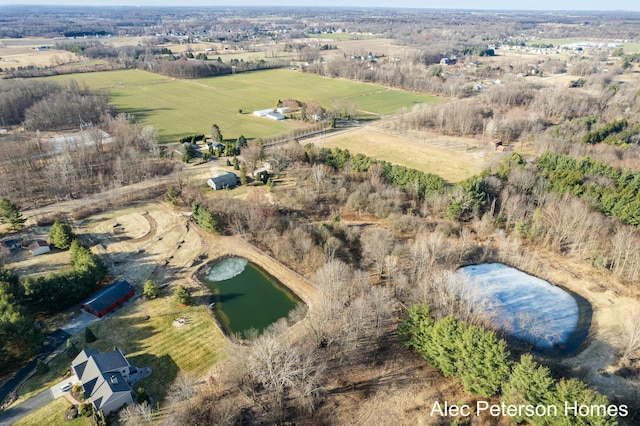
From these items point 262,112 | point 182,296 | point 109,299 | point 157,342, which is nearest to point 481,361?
point 157,342

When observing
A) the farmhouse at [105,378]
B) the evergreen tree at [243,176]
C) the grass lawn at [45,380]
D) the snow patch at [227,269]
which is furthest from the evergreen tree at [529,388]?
the evergreen tree at [243,176]

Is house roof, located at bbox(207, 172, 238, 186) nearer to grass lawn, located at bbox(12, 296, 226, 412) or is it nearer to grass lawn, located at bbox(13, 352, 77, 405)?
grass lawn, located at bbox(12, 296, 226, 412)

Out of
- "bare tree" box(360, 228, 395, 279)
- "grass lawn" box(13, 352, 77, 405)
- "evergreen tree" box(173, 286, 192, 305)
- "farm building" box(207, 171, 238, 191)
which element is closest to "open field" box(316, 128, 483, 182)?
"farm building" box(207, 171, 238, 191)

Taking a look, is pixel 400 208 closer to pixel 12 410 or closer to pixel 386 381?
pixel 386 381

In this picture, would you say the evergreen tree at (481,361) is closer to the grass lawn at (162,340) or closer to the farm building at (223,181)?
the grass lawn at (162,340)

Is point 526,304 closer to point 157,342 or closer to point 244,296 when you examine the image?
point 244,296

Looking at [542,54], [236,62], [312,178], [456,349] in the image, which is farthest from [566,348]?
[542,54]
